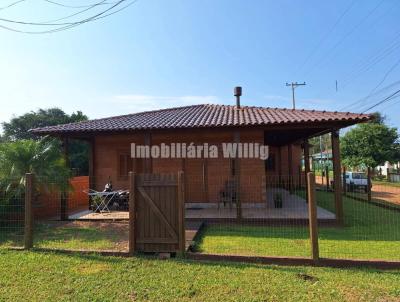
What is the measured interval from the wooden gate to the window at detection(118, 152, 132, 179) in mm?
7077

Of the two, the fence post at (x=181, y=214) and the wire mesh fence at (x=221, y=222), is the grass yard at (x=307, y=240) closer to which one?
the wire mesh fence at (x=221, y=222)

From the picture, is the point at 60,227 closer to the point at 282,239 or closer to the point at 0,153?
the point at 0,153

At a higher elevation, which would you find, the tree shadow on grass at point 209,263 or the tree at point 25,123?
the tree at point 25,123

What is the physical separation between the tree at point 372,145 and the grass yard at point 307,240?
23.4 m

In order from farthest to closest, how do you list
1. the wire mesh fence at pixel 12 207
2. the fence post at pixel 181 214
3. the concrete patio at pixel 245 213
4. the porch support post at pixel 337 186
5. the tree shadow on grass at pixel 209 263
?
the concrete patio at pixel 245 213 → the porch support post at pixel 337 186 → the wire mesh fence at pixel 12 207 → the fence post at pixel 181 214 → the tree shadow on grass at pixel 209 263

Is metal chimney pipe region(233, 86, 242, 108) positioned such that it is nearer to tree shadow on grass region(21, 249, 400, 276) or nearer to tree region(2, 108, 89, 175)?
tree shadow on grass region(21, 249, 400, 276)

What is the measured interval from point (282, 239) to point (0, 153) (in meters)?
7.66

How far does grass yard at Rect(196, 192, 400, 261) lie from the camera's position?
634 cm

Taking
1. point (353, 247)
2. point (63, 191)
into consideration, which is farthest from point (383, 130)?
point (63, 191)

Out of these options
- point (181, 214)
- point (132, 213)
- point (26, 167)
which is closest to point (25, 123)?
point (26, 167)

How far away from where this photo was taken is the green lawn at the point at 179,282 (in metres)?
4.37

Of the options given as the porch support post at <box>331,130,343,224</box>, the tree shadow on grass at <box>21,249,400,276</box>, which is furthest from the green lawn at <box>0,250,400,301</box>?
the porch support post at <box>331,130,343,224</box>

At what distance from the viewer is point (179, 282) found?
4.83m

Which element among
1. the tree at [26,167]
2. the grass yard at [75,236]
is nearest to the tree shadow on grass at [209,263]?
the grass yard at [75,236]
